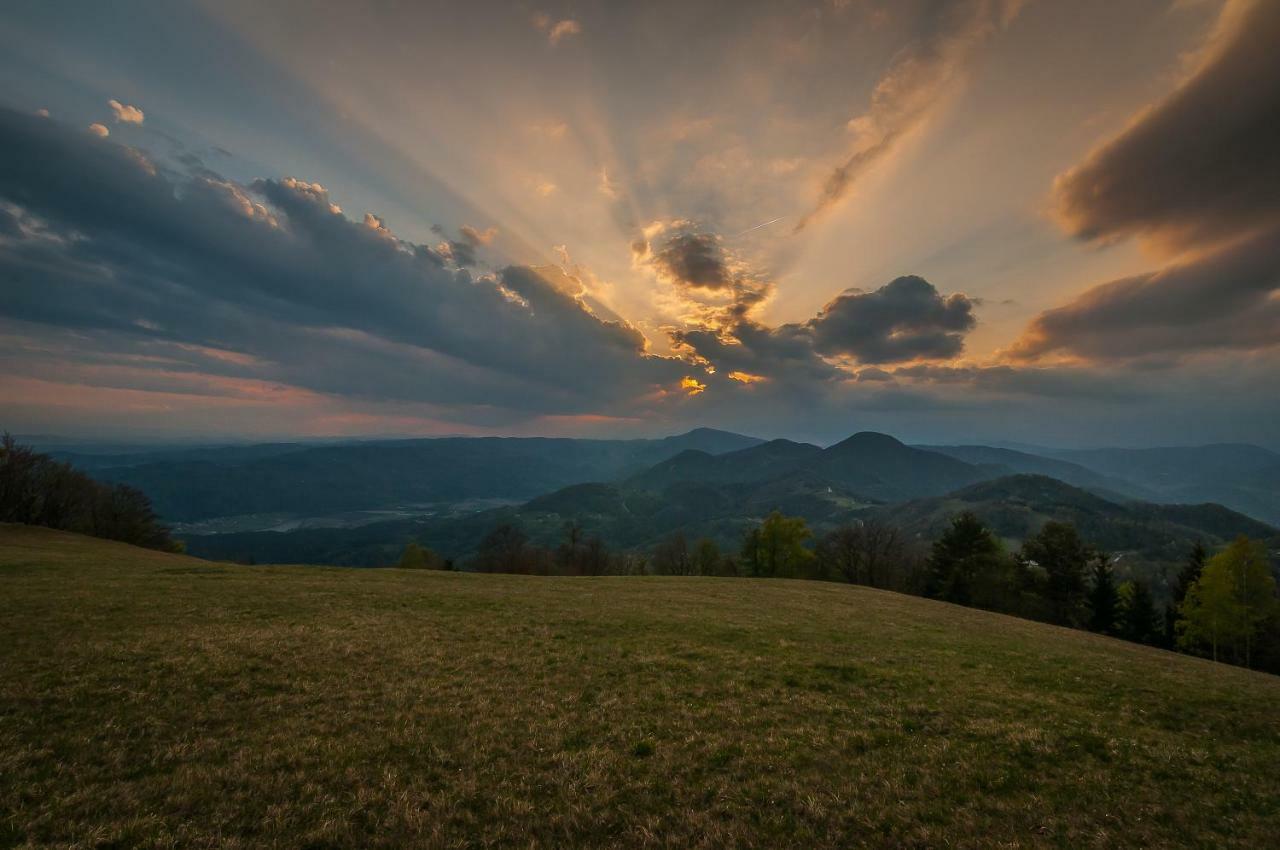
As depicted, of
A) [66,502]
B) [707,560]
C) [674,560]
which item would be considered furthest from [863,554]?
[66,502]

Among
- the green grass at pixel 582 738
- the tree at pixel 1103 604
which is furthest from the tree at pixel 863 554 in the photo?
the green grass at pixel 582 738

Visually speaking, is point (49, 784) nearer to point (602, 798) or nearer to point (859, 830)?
point (602, 798)

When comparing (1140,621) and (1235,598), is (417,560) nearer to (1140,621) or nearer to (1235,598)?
(1140,621)

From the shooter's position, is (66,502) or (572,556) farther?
(572,556)

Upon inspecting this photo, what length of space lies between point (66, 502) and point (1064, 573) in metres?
137

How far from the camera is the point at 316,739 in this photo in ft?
32.8

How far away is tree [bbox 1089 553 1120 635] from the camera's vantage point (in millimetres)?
56375

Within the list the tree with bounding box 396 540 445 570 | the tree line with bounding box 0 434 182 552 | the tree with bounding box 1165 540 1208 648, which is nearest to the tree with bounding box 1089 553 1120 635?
the tree with bounding box 1165 540 1208 648

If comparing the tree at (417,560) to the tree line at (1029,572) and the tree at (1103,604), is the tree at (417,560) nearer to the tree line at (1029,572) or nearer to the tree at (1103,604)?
the tree line at (1029,572)

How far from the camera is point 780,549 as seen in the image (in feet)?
248

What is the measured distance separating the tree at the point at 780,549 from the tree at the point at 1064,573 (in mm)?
29930

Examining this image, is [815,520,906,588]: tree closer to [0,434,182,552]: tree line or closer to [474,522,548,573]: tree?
[474,522,548,573]: tree

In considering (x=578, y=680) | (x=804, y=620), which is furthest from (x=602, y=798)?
(x=804, y=620)

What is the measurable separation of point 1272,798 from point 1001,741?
4.35m
